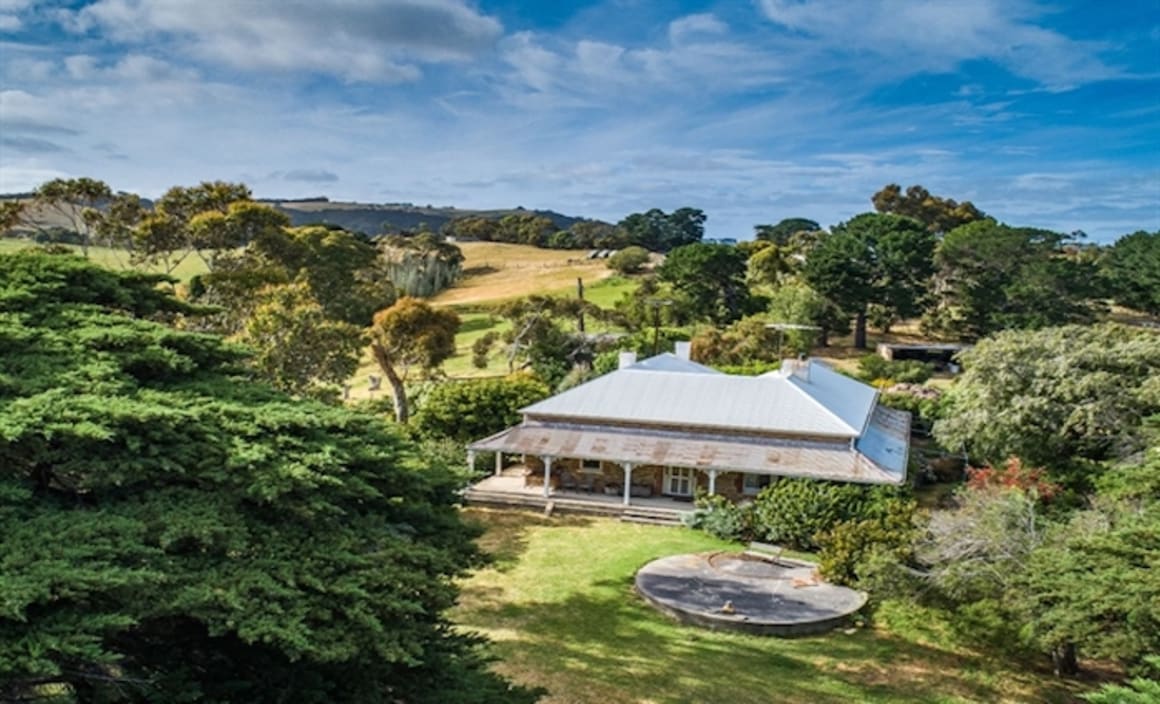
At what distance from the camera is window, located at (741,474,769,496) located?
91.7 ft

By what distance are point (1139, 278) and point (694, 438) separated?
2044 inches

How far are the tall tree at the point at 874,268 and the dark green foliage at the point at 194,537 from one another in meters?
50.3

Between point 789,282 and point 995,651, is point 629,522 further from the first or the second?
point 789,282

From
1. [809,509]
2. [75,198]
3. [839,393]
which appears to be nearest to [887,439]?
[839,393]

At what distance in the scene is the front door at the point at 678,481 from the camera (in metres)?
28.9

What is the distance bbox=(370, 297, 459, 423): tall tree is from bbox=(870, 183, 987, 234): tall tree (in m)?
80.0

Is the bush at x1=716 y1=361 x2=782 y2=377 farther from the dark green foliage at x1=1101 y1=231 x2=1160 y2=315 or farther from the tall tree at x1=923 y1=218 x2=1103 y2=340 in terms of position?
the dark green foliage at x1=1101 y1=231 x2=1160 y2=315

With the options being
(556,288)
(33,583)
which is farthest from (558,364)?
(33,583)

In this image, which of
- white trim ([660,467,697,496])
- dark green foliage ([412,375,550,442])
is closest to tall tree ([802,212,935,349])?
dark green foliage ([412,375,550,442])

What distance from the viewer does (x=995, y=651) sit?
1725cm

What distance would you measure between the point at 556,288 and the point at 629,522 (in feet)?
170

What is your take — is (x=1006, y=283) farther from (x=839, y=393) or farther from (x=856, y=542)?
(x=856, y=542)

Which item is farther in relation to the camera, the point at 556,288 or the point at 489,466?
the point at 556,288

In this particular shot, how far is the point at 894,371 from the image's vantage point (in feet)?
161
